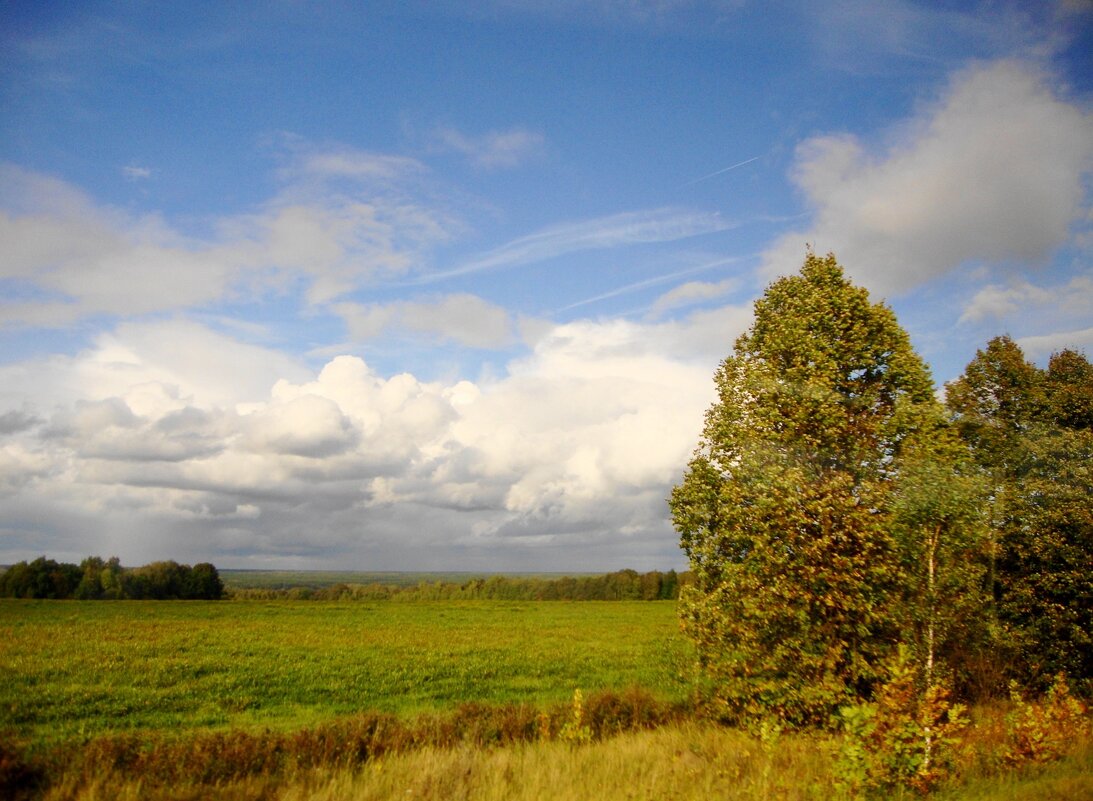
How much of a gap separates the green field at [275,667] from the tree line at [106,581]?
76.9ft

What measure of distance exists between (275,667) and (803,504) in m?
26.3

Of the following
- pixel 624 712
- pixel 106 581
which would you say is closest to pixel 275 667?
pixel 624 712

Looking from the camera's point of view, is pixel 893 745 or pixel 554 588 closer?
pixel 893 745

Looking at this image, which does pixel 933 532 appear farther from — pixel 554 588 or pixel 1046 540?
pixel 554 588

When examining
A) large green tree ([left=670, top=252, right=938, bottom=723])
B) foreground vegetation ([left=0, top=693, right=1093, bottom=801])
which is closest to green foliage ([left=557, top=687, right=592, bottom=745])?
foreground vegetation ([left=0, top=693, right=1093, bottom=801])

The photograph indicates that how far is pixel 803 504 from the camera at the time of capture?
13.9 metres

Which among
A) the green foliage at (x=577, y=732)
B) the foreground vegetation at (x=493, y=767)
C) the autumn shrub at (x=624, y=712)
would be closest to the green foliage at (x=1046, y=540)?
the foreground vegetation at (x=493, y=767)

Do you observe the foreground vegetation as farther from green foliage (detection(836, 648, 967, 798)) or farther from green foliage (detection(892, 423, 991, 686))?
green foliage (detection(892, 423, 991, 686))

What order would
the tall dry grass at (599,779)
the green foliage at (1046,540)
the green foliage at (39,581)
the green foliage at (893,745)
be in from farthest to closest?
the green foliage at (39,581)
the green foliage at (1046,540)
the green foliage at (893,745)
the tall dry grass at (599,779)

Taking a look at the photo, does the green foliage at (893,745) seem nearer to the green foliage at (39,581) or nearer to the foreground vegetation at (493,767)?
the foreground vegetation at (493,767)

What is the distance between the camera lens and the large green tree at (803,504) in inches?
529

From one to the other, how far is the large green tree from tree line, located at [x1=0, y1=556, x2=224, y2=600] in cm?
8880

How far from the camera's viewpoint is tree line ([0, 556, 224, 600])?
74.1 m

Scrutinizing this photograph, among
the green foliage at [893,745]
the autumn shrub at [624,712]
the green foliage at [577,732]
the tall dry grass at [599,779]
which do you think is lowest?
the autumn shrub at [624,712]
